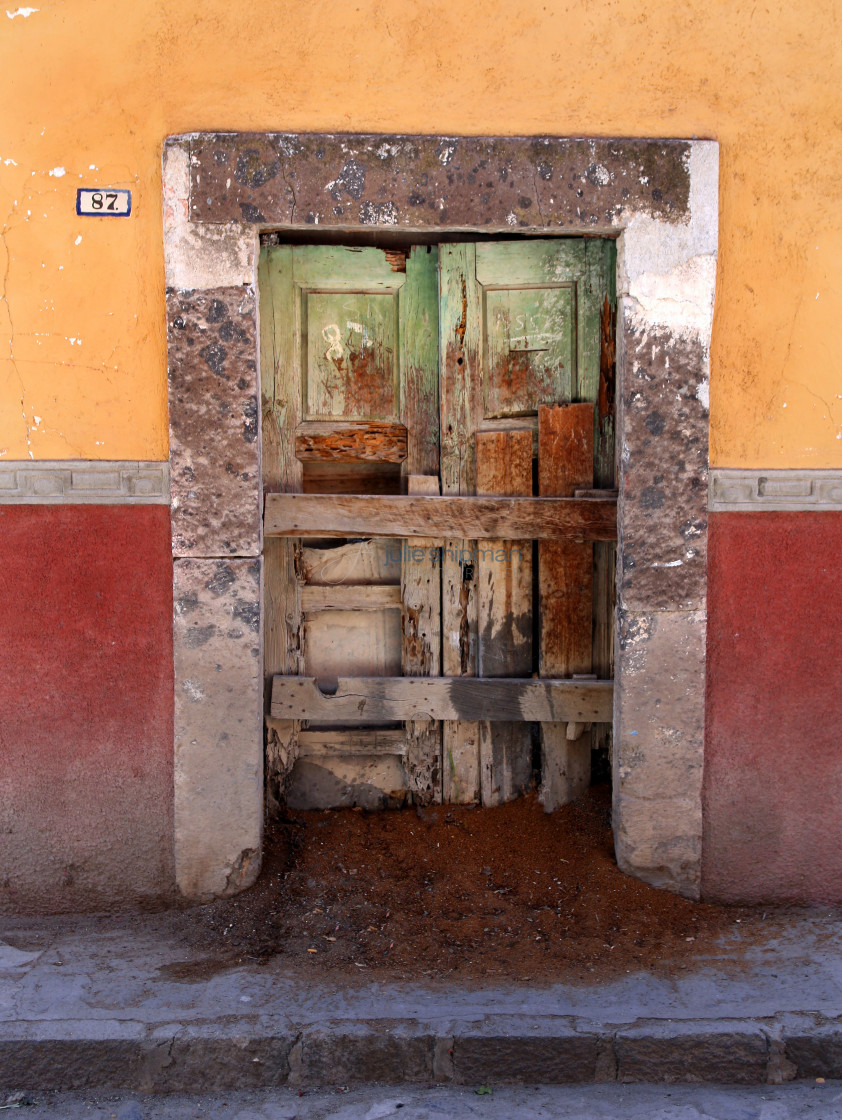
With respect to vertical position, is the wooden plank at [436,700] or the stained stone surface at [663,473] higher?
the stained stone surface at [663,473]

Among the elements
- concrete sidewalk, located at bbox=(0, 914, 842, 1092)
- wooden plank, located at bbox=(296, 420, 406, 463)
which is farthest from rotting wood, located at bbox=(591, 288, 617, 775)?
concrete sidewalk, located at bbox=(0, 914, 842, 1092)

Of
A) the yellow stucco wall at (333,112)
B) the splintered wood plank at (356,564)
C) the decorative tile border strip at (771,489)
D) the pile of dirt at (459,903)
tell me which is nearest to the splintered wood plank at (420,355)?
the splintered wood plank at (356,564)

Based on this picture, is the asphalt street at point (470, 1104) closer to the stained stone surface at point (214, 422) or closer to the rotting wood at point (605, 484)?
the rotting wood at point (605, 484)

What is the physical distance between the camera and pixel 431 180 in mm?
3082

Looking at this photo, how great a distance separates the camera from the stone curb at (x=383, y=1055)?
8.33ft

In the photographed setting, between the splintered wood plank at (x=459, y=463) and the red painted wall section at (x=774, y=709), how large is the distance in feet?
3.20

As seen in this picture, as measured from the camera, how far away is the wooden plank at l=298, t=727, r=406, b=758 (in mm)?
3693

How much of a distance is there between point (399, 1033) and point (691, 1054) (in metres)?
0.87

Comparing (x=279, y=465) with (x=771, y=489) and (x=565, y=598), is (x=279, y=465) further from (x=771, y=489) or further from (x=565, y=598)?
(x=771, y=489)

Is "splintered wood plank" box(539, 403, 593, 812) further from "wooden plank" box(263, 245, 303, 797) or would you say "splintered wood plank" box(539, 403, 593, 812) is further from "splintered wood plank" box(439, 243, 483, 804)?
"wooden plank" box(263, 245, 303, 797)

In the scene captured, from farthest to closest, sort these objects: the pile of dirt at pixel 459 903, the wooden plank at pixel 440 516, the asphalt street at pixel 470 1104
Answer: the wooden plank at pixel 440 516 → the pile of dirt at pixel 459 903 → the asphalt street at pixel 470 1104

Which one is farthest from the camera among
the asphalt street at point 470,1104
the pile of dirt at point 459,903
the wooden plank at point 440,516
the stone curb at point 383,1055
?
the wooden plank at point 440,516

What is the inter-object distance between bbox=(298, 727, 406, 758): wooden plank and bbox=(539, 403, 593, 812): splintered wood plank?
24.7 inches

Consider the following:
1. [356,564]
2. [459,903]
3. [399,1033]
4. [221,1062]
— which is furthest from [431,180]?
[221,1062]
